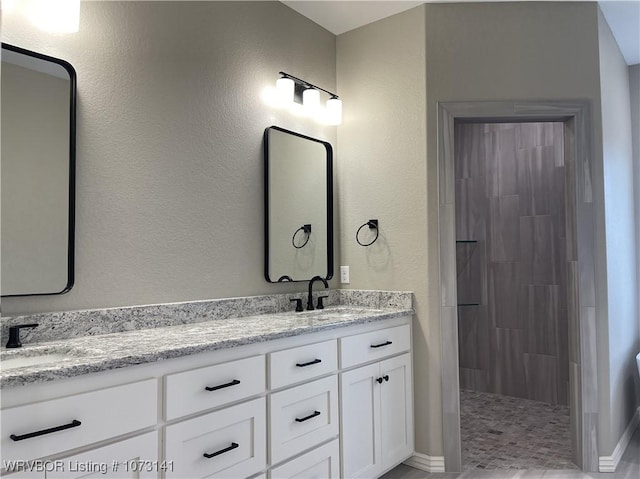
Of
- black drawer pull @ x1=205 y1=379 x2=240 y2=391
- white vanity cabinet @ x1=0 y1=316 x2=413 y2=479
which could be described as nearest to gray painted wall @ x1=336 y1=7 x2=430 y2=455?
white vanity cabinet @ x1=0 y1=316 x2=413 y2=479

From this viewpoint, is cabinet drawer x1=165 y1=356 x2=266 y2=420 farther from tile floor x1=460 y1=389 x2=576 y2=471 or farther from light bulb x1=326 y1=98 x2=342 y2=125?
light bulb x1=326 y1=98 x2=342 y2=125

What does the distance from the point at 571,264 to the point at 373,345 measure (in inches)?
48.7

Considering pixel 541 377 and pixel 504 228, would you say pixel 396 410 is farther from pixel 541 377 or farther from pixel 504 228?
pixel 504 228

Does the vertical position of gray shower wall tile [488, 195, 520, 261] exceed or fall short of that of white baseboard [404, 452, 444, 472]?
it exceeds it

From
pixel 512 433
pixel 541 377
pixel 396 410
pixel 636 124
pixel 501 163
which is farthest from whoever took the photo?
pixel 501 163

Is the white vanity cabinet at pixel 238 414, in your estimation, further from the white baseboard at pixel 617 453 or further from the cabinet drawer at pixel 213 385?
the white baseboard at pixel 617 453

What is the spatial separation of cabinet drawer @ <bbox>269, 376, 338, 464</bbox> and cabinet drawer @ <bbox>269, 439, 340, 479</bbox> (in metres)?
0.04

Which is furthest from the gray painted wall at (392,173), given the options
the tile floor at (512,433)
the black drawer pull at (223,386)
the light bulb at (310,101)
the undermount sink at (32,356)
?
the undermount sink at (32,356)

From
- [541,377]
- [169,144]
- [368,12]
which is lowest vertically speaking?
[541,377]

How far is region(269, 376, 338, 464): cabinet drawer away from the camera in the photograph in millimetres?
1942

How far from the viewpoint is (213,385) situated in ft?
5.64

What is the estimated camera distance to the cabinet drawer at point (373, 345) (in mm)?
2346

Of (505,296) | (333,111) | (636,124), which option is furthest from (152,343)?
(636,124)

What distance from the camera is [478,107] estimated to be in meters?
2.83
